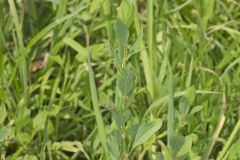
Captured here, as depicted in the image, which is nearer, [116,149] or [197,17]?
[116,149]

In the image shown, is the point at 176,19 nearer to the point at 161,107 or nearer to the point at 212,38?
the point at 212,38

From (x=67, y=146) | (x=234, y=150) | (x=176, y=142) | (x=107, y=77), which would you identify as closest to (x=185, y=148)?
(x=176, y=142)

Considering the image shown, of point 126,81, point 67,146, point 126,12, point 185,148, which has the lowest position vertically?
point 67,146

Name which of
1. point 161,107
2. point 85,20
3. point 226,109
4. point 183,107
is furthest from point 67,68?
point 183,107

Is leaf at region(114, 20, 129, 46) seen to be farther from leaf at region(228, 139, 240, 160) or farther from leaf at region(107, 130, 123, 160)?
leaf at region(228, 139, 240, 160)

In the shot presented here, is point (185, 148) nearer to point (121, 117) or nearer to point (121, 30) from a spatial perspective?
point (121, 117)

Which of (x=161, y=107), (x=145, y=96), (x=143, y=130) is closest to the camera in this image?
(x=143, y=130)
